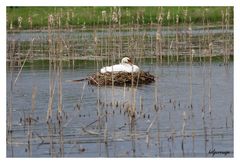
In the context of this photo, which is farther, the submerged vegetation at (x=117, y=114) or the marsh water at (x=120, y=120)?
the submerged vegetation at (x=117, y=114)

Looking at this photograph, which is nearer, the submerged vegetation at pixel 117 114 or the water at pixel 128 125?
the water at pixel 128 125

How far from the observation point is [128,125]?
10648 millimetres

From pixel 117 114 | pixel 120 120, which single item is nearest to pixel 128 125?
pixel 120 120

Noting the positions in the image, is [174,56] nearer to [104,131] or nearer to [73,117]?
[73,117]

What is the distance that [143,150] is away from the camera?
9344mm

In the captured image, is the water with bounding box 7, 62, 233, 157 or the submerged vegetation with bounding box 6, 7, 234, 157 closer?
the water with bounding box 7, 62, 233, 157

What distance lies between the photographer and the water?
941cm

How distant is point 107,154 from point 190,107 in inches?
121

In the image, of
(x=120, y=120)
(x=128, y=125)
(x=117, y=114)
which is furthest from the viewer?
(x=117, y=114)

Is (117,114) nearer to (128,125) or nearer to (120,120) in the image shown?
(120,120)

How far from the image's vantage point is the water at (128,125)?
9406mm

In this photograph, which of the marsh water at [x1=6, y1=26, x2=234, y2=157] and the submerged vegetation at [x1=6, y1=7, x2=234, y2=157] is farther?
the submerged vegetation at [x1=6, y1=7, x2=234, y2=157]

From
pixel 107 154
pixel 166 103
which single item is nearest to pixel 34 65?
pixel 166 103
